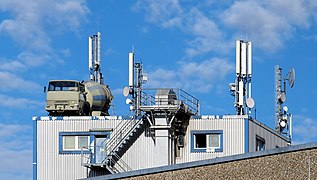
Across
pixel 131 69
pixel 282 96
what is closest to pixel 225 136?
pixel 131 69

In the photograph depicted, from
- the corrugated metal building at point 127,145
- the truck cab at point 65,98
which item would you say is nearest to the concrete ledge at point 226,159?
the corrugated metal building at point 127,145

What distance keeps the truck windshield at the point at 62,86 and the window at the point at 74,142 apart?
12.8 ft

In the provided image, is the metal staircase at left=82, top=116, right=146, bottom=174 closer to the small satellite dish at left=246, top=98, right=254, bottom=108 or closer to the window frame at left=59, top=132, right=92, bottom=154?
the window frame at left=59, top=132, right=92, bottom=154

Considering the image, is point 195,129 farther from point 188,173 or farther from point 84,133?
point 188,173

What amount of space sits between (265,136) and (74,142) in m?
13.4

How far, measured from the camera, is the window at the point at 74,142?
6881 cm

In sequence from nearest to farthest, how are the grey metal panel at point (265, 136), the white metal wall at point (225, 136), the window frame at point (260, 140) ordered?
1. the white metal wall at point (225, 136)
2. the grey metal panel at point (265, 136)
3. the window frame at point (260, 140)

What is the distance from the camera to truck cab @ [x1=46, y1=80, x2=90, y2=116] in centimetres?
7062

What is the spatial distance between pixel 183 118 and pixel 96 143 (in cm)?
606

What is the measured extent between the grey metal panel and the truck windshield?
503 inches

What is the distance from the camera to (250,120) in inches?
2662

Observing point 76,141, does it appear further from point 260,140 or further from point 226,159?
point 226,159

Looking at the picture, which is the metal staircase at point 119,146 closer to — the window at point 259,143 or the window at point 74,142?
the window at point 74,142

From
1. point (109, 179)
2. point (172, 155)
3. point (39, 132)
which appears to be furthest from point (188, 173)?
point (39, 132)
